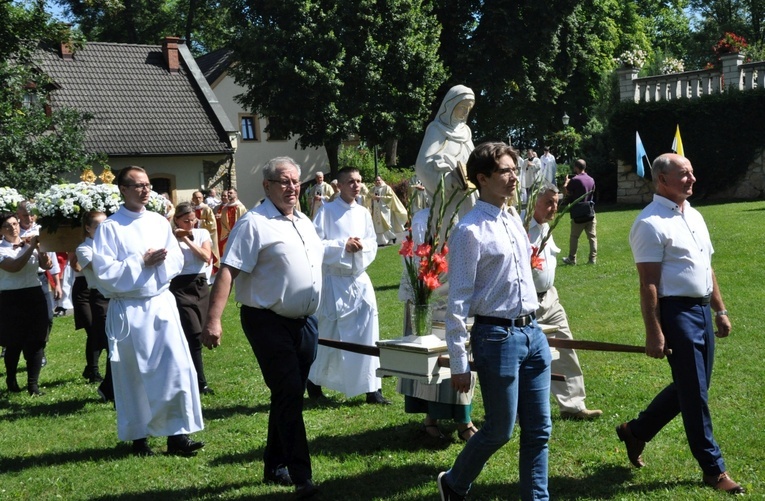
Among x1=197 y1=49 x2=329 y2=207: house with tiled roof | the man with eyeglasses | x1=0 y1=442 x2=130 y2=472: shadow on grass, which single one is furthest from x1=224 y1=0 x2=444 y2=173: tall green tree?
the man with eyeglasses

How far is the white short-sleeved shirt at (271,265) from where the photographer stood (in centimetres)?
589

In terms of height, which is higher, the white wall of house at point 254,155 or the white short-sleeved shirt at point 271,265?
the white wall of house at point 254,155

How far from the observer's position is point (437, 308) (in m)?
6.95

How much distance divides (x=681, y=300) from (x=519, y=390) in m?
1.29

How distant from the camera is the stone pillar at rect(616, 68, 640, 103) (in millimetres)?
32031

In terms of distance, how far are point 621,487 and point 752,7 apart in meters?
59.8

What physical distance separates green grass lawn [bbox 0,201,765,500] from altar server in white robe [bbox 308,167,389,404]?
0.28 metres

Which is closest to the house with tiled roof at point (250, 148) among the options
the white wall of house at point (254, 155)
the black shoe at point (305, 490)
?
the white wall of house at point (254, 155)

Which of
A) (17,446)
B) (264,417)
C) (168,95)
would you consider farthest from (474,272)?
Answer: (168,95)

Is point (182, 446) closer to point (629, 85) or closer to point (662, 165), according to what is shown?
point (662, 165)

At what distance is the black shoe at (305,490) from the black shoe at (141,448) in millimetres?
1955

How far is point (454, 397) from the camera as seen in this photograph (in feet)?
22.1

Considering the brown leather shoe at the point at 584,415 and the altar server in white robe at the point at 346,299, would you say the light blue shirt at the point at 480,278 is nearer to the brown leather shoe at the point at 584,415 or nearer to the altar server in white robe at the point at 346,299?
the brown leather shoe at the point at 584,415

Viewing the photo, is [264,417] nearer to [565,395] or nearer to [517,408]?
[565,395]
